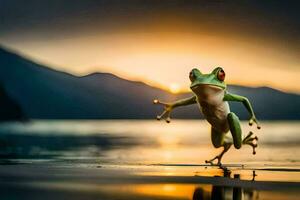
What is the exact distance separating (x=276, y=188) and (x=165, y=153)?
153 centimetres

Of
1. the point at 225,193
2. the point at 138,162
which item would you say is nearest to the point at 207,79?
the point at 225,193

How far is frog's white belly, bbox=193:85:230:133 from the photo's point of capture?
379 cm

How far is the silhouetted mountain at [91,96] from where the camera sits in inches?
201

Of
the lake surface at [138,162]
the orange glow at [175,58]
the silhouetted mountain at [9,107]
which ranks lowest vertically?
the lake surface at [138,162]

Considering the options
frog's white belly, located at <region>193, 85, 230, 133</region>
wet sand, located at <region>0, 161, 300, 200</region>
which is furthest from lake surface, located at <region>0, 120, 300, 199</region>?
frog's white belly, located at <region>193, 85, 230, 133</region>

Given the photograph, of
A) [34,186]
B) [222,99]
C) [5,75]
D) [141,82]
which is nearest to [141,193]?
[34,186]

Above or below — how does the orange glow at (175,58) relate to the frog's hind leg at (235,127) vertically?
above

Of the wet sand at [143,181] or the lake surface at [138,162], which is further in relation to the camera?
the lake surface at [138,162]

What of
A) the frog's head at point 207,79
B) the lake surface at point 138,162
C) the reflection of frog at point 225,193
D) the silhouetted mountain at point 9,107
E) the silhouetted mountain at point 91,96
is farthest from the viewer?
the silhouetted mountain at point 9,107

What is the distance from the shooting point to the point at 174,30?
205 inches

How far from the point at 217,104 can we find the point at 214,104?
2cm

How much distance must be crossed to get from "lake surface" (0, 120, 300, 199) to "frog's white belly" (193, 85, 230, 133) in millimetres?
307

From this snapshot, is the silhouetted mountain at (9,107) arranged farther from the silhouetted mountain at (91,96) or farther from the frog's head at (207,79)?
the frog's head at (207,79)

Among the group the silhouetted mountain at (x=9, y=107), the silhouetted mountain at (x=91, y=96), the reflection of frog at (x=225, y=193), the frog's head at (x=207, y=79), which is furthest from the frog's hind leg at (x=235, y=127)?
the silhouetted mountain at (x=9, y=107)
